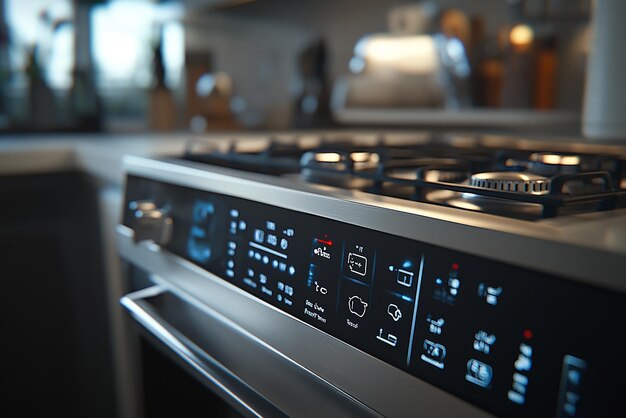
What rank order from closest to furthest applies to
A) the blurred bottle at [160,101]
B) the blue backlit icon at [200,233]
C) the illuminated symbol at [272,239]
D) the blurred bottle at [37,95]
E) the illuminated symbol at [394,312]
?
the illuminated symbol at [394,312], the illuminated symbol at [272,239], the blue backlit icon at [200,233], the blurred bottle at [37,95], the blurred bottle at [160,101]

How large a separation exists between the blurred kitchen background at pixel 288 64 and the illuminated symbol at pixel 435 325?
0.87m

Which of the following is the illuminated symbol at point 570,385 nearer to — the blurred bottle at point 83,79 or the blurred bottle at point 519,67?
the blurred bottle at point 519,67

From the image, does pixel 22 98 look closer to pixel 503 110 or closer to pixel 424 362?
pixel 503 110

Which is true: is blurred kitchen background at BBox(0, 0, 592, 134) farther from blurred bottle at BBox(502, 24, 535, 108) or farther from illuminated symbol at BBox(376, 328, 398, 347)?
illuminated symbol at BBox(376, 328, 398, 347)

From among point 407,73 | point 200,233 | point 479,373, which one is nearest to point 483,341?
point 479,373

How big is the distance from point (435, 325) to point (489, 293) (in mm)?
47

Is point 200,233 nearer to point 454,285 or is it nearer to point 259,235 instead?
point 259,235

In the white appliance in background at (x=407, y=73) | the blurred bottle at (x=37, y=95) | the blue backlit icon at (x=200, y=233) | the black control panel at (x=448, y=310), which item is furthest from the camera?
the blurred bottle at (x=37, y=95)

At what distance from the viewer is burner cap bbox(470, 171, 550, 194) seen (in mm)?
401

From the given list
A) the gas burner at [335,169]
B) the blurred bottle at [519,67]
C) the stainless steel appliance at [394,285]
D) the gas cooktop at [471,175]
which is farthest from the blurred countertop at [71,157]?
the blurred bottle at [519,67]

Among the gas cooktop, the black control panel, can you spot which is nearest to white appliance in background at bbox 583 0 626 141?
the gas cooktop

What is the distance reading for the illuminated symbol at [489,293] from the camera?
0.32 meters

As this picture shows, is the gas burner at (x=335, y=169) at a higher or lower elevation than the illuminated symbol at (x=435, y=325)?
higher

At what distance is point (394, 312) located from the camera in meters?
0.38
